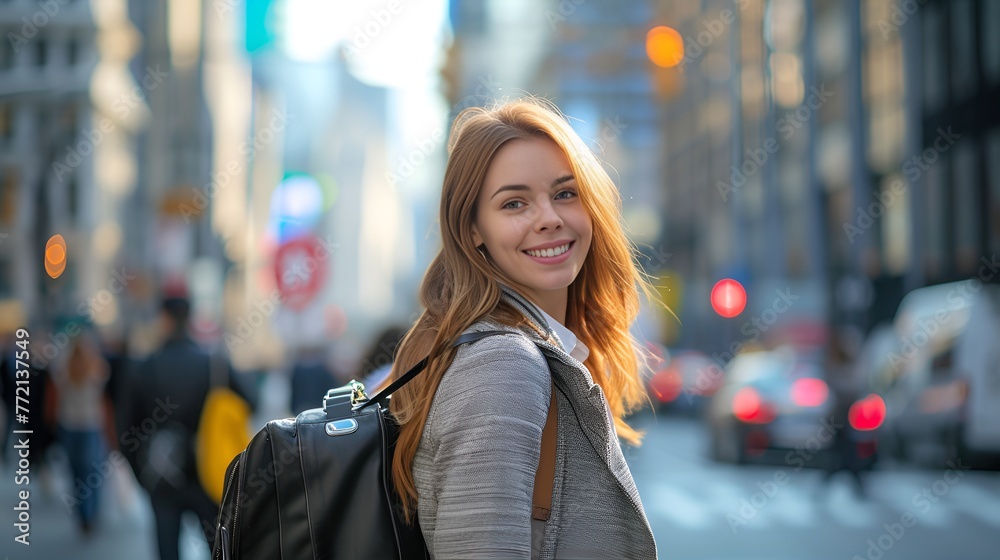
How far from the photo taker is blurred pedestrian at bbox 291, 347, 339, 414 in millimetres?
11273

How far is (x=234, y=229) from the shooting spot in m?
74.1

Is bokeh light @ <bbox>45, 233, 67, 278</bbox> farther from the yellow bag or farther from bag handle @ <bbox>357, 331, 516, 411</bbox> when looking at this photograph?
bag handle @ <bbox>357, 331, 516, 411</bbox>

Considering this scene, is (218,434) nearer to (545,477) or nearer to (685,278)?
(545,477)

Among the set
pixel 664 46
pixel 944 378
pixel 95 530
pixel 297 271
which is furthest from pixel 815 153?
pixel 95 530

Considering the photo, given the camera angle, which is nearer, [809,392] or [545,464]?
[545,464]

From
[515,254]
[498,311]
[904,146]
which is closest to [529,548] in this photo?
[498,311]

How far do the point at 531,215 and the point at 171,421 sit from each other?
15.9 ft

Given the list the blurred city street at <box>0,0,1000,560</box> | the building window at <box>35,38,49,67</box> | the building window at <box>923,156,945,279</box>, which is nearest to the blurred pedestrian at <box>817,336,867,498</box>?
the blurred city street at <box>0,0,1000,560</box>

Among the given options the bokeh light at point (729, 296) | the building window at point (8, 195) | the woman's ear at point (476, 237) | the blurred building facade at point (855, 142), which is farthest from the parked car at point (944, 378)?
the building window at point (8, 195)

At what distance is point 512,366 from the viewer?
1794 mm

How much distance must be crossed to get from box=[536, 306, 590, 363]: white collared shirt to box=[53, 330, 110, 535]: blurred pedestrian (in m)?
9.05

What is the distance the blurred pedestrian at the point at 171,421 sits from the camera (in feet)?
20.0

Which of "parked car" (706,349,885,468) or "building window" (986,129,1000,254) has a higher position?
"building window" (986,129,1000,254)

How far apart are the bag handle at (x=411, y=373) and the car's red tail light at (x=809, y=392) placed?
12.6 metres
